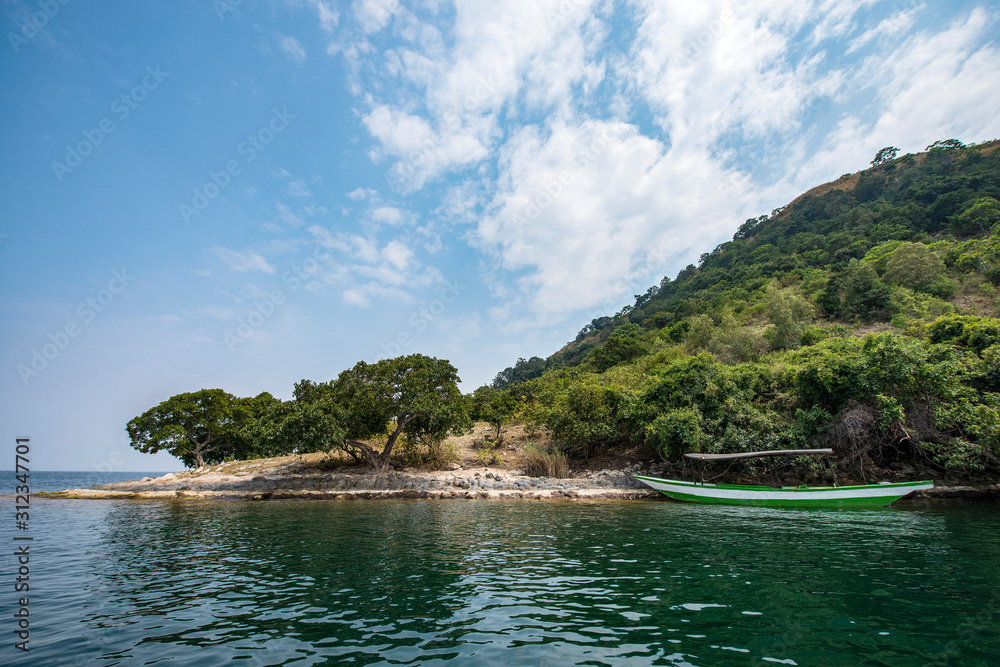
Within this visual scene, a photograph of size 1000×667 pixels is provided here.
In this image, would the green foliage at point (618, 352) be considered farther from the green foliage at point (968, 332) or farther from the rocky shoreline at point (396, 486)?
the green foliage at point (968, 332)

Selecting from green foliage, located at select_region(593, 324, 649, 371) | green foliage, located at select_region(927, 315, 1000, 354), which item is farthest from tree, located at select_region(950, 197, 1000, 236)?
green foliage, located at select_region(927, 315, 1000, 354)

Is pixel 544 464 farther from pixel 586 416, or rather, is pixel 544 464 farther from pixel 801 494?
pixel 801 494

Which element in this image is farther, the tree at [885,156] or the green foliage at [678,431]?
the tree at [885,156]

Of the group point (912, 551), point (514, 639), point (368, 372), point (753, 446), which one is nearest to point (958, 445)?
point (753, 446)

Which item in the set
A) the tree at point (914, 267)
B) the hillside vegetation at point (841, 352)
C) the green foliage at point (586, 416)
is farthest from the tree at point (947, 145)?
the green foliage at point (586, 416)

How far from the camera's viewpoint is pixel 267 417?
34781mm

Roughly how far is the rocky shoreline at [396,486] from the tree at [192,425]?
4646 millimetres

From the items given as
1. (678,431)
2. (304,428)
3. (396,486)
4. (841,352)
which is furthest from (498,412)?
(841,352)

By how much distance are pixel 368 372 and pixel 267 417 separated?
9.39 m

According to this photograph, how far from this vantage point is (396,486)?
3238cm

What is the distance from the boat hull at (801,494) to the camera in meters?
19.4

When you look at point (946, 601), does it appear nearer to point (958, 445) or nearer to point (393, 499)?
point (958, 445)

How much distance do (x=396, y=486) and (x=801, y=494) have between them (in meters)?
26.6

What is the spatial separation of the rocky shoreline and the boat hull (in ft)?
11.2
